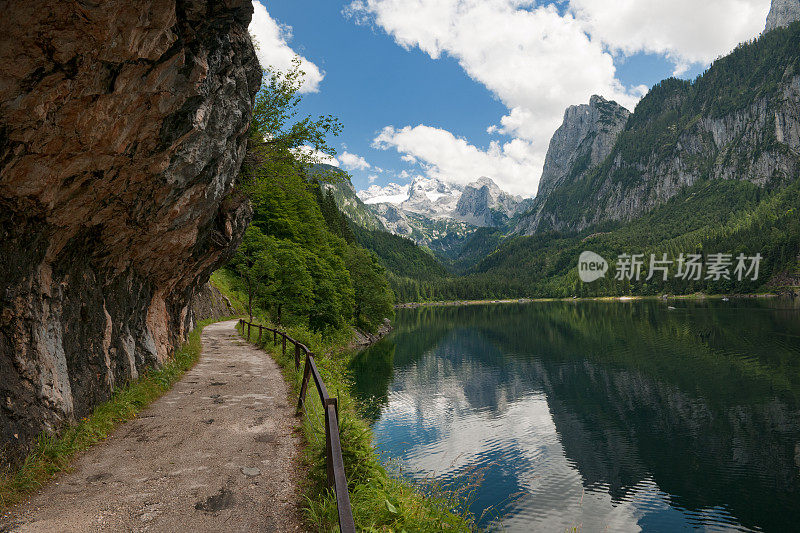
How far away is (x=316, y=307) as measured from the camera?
129ft

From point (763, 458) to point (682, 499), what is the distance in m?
6.65


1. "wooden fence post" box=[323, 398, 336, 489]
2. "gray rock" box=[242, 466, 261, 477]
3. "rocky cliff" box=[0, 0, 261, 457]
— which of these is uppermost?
"rocky cliff" box=[0, 0, 261, 457]

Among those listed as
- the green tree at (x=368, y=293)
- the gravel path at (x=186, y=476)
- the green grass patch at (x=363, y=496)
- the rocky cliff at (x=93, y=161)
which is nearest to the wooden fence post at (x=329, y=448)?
the green grass patch at (x=363, y=496)

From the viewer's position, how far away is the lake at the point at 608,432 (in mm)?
17625

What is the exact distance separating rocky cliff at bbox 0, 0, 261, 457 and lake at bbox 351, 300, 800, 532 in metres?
9.36

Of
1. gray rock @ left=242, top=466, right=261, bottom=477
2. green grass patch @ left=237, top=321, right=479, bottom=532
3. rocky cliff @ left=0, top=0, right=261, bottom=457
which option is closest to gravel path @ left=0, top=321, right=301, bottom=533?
gray rock @ left=242, top=466, right=261, bottom=477

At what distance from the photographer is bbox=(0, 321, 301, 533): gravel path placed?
5.97 meters

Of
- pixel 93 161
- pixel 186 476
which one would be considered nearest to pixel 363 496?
pixel 186 476

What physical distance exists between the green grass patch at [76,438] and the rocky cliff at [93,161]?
0.31 m

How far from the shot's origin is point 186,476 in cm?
753

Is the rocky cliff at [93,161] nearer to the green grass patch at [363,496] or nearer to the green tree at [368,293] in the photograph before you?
the green grass patch at [363,496]

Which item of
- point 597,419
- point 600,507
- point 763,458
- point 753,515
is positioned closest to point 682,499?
point 753,515

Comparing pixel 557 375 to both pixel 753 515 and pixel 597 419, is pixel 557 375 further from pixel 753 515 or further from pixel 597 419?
pixel 753 515

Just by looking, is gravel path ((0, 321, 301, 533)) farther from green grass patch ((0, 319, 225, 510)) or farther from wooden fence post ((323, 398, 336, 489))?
wooden fence post ((323, 398, 336, 489))
